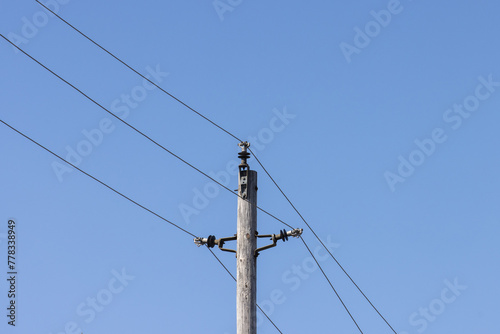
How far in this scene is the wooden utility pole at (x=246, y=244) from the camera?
32.1 ft

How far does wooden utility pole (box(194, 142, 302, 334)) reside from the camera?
32.1 feet

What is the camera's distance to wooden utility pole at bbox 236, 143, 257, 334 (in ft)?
32.0

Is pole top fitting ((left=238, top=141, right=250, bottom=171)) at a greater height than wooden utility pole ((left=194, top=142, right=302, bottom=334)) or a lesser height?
greater

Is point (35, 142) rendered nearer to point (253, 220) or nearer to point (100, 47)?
point (100, 47)

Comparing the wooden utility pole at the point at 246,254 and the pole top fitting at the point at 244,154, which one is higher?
the pole top fitting at the point at 244,154

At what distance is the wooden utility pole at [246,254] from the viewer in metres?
9.77

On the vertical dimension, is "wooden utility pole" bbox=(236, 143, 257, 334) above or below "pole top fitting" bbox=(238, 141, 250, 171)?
below

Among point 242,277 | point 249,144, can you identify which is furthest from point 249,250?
point 249,144

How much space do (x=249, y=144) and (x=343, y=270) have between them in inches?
175

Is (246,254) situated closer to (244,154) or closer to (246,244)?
(246,244)

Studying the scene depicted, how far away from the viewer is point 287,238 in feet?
34.4

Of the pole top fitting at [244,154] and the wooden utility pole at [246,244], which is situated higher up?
the pole top fitting at [244,154]

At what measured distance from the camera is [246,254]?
10117 millimetres

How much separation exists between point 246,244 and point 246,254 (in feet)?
0.49
